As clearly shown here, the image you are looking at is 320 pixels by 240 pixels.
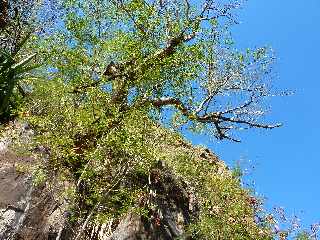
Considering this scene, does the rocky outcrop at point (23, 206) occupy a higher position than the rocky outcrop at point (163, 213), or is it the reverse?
the rocky outcrop at point (163, 213)

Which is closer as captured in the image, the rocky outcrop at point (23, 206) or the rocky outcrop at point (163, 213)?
the rocky outcrop at point (23, 206)

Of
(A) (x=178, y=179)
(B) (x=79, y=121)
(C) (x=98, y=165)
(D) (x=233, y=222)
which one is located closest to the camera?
(B) (x=79, y=121)

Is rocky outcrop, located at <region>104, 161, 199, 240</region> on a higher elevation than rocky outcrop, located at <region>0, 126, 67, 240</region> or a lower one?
higher

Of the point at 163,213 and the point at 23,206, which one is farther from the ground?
the point at 163,213

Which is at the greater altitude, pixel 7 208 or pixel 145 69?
pixel 145 69

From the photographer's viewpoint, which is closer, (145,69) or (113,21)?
(145,69)

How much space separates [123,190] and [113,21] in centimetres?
1004

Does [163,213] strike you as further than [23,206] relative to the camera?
Yes

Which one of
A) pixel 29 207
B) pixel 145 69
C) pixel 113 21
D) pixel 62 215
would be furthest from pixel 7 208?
pixel 113 21

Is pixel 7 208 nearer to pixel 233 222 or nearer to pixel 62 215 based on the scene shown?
pixel 62 215

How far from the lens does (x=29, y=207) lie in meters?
19.8

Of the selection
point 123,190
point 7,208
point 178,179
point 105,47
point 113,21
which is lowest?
point 7,208

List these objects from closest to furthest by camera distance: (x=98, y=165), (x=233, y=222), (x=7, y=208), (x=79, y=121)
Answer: (x=7, y=208), (x=79, y=121), (x=98, y=165), (x=233, y=222)

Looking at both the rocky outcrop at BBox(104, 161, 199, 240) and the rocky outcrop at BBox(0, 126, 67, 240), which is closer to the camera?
the rocky outcrop at BBox(0, 126, 67, 240)
